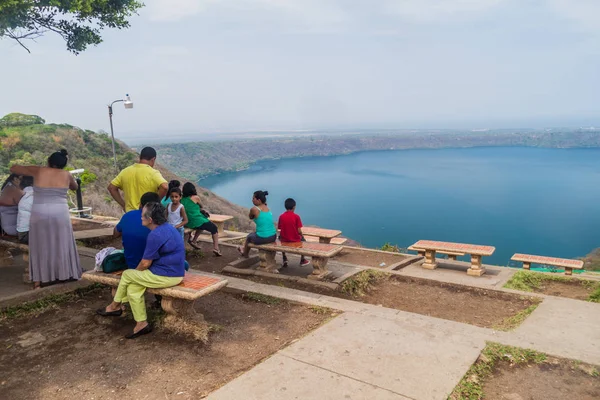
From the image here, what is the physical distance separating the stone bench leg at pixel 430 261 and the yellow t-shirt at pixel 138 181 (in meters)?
5.28

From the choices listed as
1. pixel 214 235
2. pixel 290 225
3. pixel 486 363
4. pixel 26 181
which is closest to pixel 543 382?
pixel 486 363

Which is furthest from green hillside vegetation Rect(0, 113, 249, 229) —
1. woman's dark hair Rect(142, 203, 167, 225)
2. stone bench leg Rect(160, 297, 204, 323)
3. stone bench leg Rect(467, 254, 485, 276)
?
woman's dark hair Rect(142, 203, 167, 225)

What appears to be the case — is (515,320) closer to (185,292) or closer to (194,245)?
(185,292)

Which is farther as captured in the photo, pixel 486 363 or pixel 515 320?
pixel 515 320

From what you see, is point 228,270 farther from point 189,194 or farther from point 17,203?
point 17,203

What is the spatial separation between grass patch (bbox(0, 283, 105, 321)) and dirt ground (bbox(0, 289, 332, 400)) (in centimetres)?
13

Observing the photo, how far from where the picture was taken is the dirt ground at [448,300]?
550cm

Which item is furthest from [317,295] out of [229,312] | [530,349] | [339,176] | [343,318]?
[339,176]

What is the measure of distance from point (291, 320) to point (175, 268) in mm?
1458

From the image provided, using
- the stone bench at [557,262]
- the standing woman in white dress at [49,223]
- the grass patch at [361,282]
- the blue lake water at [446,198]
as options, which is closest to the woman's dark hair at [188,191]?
the standing woman in white dress at [49,223]

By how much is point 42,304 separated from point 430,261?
659cm

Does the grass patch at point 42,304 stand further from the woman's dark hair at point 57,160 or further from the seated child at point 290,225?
the seated child at point 290,225

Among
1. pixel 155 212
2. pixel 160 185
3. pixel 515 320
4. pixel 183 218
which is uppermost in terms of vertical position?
pixel 160 185

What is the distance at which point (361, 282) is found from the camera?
6.45 metres
